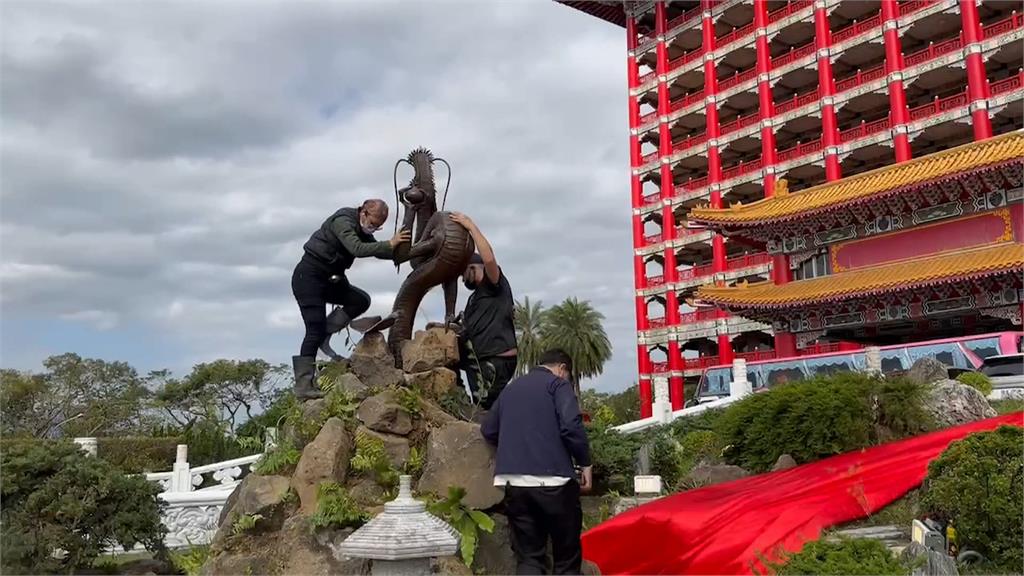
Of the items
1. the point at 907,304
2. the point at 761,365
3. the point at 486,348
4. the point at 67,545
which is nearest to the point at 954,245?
the point at 907,304

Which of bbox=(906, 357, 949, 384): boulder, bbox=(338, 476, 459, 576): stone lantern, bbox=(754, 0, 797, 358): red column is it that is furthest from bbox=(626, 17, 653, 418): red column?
bbox=(338, 476, 459, 576): stone lantern

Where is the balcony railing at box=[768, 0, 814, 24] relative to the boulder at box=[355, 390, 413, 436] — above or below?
above

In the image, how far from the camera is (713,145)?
115ft

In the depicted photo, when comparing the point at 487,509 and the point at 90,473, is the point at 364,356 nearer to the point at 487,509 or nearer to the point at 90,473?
the point at 487,509

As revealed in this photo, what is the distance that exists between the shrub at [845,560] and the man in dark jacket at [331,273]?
168 inches

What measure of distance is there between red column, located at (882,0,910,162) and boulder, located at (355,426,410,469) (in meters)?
28.3

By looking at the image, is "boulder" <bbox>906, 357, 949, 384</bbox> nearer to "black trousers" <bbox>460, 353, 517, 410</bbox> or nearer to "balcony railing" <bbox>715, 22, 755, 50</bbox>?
"black trousers" <bbox>460, 353, 517, 410</bbox>

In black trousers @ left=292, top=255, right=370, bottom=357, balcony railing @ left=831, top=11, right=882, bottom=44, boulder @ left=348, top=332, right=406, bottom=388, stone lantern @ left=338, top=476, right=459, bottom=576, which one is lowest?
stone lantern @ left=338, top=476, right=459, bottom=576

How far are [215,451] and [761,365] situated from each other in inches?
559

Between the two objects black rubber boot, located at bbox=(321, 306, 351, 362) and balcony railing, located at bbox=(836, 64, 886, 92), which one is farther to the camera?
balcony railing, located at bbox=(836, 64, 886, 92)

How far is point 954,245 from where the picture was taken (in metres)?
20.2

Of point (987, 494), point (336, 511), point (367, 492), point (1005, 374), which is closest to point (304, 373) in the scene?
point (367, 492)

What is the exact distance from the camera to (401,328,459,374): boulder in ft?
21.9

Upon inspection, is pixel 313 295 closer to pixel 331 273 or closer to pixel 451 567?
pixel 331 273
